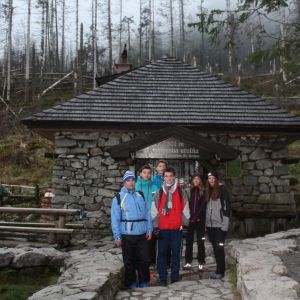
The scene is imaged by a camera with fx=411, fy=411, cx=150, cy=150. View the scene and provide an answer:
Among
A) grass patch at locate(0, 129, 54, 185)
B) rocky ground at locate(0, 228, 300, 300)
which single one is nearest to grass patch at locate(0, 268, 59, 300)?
rocky ground at locate(0, 228, 300, 300)

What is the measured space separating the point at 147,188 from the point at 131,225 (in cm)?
79

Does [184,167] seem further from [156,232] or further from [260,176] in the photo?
[156,232]

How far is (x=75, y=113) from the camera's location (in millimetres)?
10320

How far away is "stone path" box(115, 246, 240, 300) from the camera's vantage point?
17.3ft

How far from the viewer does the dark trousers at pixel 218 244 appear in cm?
601

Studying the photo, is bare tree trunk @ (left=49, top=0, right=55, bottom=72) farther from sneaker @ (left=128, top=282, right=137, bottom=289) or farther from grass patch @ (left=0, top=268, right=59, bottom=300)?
sneaker @ (left=128, top=282, right=137, bottom=289)

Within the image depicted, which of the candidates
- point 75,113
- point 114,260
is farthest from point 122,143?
point 114,260

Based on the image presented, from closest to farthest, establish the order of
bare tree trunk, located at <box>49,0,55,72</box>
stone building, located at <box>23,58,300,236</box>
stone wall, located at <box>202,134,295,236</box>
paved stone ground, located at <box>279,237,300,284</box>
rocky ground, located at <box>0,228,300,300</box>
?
rocky ground, located at <box>0,228,300,300</box>, paved stone ground, located at <box>279,237,300,284</box>, stone building, located at <box>23,58,300,236</box>, stone wall, located at <box>202,134,295,236</box>, bare tree trunk, located at <box>49,0,55,72</box>

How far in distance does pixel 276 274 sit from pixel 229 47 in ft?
18.2

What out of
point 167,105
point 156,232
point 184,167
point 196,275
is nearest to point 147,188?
point 156,232

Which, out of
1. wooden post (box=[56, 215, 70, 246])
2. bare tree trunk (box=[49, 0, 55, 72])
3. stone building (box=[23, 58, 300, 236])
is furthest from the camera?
bare tree trunk (box=[49, 0, 55, 72])

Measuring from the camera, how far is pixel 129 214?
5629mm

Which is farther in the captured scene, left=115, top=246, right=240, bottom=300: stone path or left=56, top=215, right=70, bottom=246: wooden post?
left=56, top=215, right=70, bottom=246: wooden post

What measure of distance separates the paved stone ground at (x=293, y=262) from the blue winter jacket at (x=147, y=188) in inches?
82.6
